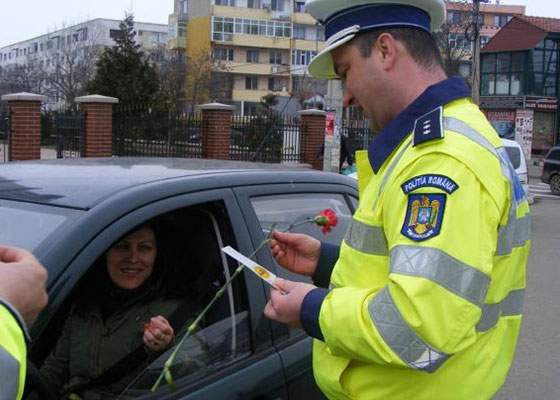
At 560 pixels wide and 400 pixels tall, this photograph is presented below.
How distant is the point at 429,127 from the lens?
5.19 ft

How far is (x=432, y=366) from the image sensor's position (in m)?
1.48

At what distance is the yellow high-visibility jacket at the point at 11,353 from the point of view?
110cm

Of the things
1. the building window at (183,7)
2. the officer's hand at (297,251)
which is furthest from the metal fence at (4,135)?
the building window at (183,7)

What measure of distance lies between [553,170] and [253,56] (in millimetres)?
55675

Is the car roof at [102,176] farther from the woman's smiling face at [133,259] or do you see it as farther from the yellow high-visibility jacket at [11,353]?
the yellow high-visibility jacket at [11,353]

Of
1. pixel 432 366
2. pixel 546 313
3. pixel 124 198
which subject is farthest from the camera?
pixel 546 313

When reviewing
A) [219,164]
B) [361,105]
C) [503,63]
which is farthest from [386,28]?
[503,63]

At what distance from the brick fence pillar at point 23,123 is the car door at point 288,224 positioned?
12.0 metres

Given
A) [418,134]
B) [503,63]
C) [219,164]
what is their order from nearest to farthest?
1. [418,134]
2. [219,164]
3. [503,63]

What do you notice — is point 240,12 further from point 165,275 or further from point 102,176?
point 102,176

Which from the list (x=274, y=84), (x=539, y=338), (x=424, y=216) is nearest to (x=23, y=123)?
(x=539, y=338)

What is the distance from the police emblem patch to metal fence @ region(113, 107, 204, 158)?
583 inches

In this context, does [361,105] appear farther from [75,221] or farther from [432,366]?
[75,221]

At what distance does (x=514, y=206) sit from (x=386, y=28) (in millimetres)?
538
